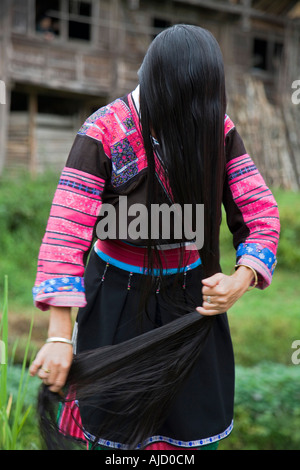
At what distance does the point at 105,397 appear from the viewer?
1.41 m

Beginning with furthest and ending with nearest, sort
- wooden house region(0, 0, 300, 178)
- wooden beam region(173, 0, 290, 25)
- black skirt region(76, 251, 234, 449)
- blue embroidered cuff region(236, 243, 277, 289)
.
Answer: wooden beam region(173, 0, 290, 25), wooden house region(0, 0, 300, 178), black skirt region(76, 251, 234, 449), blue embroidered cuff region(236, 243, 277, 289)

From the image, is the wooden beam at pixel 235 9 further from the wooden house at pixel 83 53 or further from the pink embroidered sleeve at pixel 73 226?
the pink embroidered sleeve at pixel 73 226

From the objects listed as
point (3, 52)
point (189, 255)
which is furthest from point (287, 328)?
point (3, 52)

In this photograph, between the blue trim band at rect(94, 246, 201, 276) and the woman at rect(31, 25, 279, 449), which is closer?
the woman at rect(31, 25, 279, 449)

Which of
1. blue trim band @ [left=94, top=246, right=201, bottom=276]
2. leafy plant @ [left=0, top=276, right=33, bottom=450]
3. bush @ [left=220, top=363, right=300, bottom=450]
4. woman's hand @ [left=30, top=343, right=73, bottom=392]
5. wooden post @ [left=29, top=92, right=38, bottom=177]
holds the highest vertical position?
wooden post @ [left=29, top=92, right=38, bottom=177]

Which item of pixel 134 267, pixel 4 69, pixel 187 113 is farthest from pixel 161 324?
pixel 4 69

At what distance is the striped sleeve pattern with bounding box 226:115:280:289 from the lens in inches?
55.5

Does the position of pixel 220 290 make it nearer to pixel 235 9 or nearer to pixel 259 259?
pixel 259 259

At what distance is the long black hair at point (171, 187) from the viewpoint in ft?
4.23

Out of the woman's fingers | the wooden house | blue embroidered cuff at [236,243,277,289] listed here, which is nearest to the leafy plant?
the woman's fingers

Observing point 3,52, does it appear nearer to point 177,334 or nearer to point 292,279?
point 292,279

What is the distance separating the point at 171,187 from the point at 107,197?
198 mm

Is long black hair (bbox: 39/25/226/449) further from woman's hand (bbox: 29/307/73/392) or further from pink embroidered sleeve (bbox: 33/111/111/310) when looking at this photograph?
pink embroidered sleeve (bbox: 33/111/111/310)
